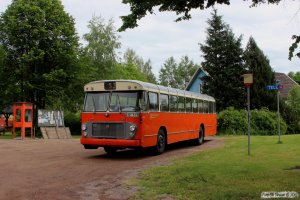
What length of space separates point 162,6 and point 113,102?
6594 millimetres

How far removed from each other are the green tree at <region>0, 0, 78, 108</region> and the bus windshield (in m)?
19.4

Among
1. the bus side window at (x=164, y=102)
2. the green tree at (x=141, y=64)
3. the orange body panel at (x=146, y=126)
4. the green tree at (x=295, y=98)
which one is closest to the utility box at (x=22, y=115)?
the orange body panel at (x=146, y=126)

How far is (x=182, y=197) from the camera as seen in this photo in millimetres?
7953

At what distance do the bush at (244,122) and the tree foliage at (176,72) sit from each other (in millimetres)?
69054

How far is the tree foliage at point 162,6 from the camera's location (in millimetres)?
9156

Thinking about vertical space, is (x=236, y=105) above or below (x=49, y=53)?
below

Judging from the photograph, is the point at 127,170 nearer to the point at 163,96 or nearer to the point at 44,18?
the point at 163,96

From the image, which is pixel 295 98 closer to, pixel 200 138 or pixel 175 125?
pixel 200 138

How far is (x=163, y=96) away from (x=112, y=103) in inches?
117

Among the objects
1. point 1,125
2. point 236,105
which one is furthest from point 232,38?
point 1,125

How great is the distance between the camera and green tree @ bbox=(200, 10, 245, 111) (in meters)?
41.7

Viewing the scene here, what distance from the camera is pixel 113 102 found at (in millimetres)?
15305

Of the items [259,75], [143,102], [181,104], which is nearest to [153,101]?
[143,102]

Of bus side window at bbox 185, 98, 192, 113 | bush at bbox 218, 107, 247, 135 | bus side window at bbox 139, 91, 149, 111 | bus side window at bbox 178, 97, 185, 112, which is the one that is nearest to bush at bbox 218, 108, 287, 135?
bush at bbox 218, 107, 247, 135
